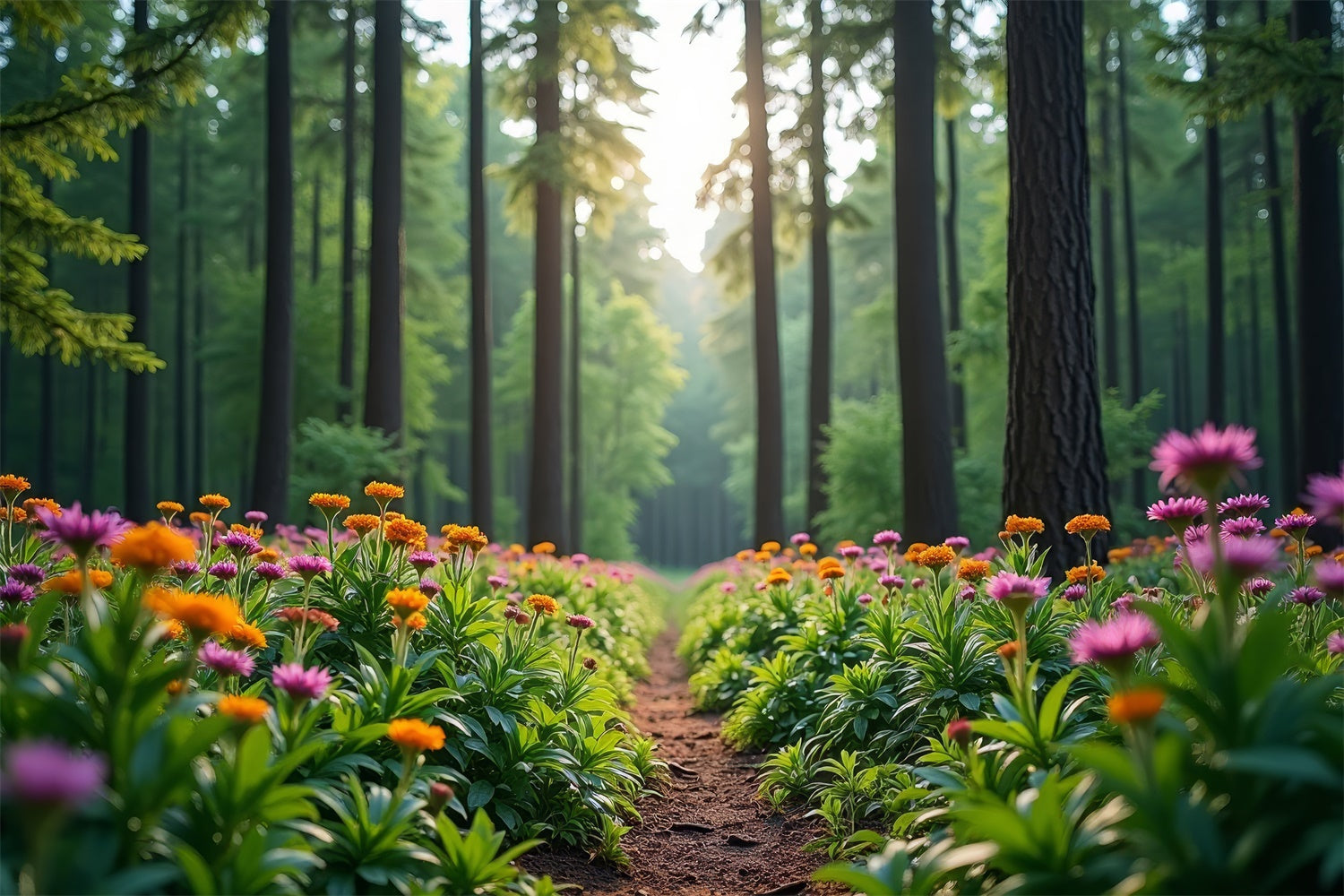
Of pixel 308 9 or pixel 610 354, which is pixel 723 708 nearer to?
pixel 308 9

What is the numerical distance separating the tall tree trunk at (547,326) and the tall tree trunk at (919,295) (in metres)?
5.04

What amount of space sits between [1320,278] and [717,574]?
787 centimetres

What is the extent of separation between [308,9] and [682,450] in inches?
1380

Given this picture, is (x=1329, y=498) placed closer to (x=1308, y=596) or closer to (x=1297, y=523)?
(x=1297, y=523)

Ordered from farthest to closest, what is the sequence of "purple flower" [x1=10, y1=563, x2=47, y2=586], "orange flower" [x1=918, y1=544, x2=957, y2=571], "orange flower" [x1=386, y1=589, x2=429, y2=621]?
"orange flower" [x1=918, y1=544, x2=957, y2=571]
"purple flower" [x1=10, y1=563, x2=47, y2=586]
"orange flower" [x1=386, y1=589, x2=429, y2=621]

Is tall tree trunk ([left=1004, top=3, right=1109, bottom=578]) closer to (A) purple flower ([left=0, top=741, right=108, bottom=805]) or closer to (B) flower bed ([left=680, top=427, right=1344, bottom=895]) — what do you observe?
(B) flower bed ([left=680, top=427, right=1344, bottom=895])

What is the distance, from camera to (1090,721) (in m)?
2.58

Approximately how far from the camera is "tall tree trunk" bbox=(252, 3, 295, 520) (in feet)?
32.3

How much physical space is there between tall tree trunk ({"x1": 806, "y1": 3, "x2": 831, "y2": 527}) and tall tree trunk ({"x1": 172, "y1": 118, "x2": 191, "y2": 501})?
610 inches

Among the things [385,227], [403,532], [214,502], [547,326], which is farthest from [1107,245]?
[214,502]

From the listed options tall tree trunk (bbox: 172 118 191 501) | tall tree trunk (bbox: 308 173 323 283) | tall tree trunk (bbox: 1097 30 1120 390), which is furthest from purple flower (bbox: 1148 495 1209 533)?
tall tree trunk (bbox: 172 118 191 501)

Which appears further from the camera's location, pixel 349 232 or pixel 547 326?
pixel 349 232

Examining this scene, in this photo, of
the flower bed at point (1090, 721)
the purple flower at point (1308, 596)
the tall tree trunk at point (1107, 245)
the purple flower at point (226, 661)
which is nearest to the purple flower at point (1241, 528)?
the flower bed at point (1090, 721)

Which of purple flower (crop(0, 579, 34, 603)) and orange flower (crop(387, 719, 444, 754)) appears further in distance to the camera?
purple flower (crop(0, 579, 34, 603))
